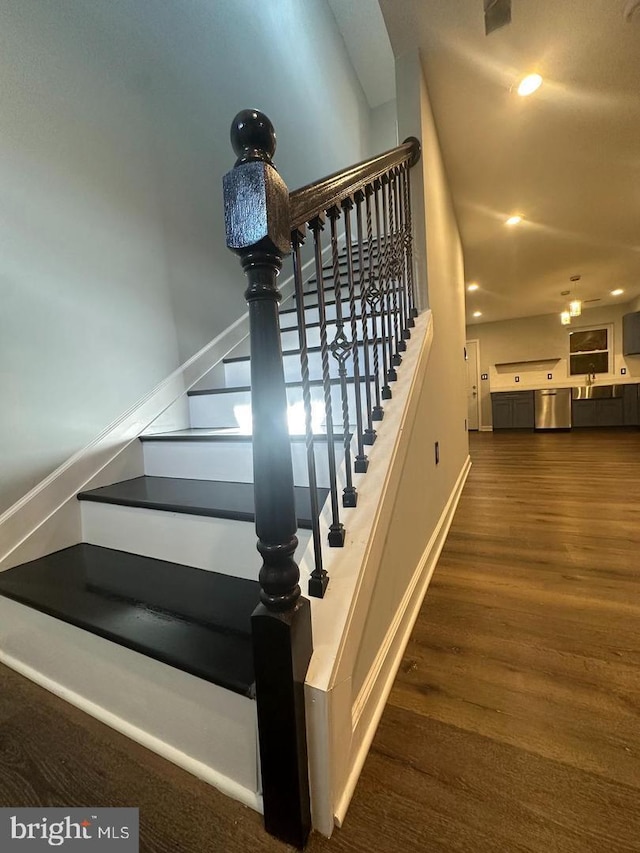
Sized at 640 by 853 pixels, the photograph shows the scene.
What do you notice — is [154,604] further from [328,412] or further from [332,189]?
[332,189]

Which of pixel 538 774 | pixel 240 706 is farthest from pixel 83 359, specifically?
pixel 538 774

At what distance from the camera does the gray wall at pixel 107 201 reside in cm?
134

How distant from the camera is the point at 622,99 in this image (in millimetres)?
2080

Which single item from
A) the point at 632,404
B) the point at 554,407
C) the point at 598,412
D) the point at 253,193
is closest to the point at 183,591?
the point at 253,193

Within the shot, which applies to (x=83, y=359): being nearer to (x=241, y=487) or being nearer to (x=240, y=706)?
(x=241, y=487)

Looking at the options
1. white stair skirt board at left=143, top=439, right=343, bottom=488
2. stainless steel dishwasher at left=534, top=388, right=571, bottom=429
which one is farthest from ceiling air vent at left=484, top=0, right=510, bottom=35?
stainless steel dishwasher at left=534, top=388, right=571, bottom=429

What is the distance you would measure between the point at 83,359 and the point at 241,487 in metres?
0.89

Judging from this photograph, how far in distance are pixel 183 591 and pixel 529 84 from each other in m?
2.86

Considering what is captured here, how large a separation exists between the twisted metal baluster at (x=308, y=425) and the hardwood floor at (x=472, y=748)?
0.46 meters

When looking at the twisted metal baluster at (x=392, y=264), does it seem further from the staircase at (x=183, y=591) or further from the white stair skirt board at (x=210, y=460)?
the white stair skirt board at (x=210, y=460)

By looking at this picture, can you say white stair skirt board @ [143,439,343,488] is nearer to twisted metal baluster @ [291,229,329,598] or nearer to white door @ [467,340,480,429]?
twisted metal baluster @ [291,229,329,598]

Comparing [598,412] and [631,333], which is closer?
[631,333]

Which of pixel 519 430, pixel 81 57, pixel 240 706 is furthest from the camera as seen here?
pixel 519 430

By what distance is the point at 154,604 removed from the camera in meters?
0.99
